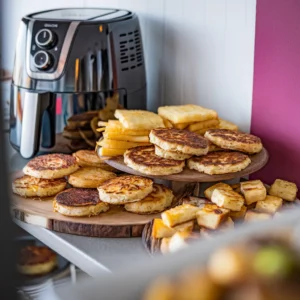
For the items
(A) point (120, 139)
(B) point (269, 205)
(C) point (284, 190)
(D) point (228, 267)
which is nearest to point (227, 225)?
(B) point (269, 205)

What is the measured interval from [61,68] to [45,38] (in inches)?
3.4

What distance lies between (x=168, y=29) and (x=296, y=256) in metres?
1.40

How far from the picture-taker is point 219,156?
4.71 feet

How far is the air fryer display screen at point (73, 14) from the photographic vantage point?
1.72 meters

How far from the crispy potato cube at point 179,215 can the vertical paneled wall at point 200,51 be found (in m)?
0.47

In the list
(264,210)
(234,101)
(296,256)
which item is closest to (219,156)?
(264,210)

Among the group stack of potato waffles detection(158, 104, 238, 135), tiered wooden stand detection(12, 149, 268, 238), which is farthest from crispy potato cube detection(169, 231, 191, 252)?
stack of potato waffles detection(158, 104, 238, 135)

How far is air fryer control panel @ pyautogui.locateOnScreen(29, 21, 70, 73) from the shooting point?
5.37 feet

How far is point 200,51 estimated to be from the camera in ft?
5.78

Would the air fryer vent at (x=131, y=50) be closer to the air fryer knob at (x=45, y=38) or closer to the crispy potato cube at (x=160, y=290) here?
the air fryer knob at (x=45, y=38)

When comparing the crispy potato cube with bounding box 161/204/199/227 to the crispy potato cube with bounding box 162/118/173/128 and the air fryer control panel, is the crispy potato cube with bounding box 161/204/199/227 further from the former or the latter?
the air fryer control panel

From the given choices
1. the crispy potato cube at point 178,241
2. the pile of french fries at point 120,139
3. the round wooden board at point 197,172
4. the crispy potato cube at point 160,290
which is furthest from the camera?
the pile of french fries at point 120,139

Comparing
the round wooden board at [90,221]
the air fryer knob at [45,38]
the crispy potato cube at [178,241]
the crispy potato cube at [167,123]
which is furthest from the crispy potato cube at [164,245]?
the air fryer knob at [45,38]

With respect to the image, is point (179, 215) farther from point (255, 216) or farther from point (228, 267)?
point (228, 267)
